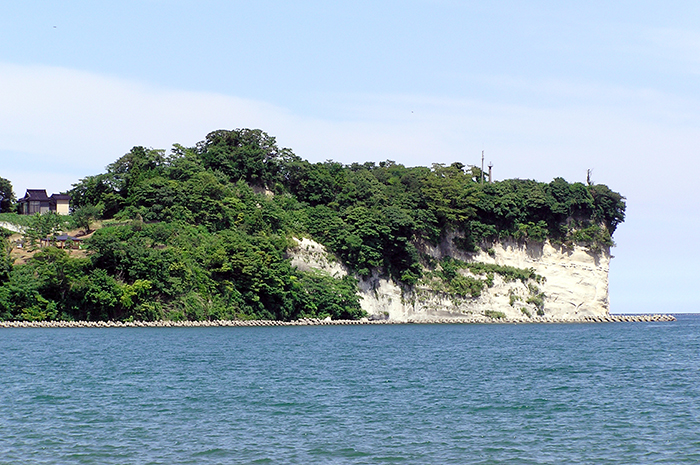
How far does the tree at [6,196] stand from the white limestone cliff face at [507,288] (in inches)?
1431

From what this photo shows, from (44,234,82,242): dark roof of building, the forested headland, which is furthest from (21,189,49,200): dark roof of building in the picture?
(44,234,82,242): dark roof of building

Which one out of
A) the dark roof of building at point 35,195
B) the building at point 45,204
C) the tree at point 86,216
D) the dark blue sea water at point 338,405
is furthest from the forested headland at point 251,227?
the dark blue sea water at point 338,405

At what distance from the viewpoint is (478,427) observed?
925 inches

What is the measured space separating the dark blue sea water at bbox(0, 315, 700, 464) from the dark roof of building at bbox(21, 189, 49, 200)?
44.0 metres

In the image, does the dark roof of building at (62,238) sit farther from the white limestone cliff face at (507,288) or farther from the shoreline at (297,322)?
the white limestone cliff face at (507,288)

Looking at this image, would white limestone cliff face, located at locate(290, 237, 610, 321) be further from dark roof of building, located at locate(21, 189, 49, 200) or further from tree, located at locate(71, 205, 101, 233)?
dark roof of building, located at locate(21, 189, 49, 200)

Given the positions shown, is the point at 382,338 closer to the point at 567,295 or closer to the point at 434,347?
the point at 434,347

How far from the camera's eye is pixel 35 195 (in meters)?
90.6

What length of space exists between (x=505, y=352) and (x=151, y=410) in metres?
28.7

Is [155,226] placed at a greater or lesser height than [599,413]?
greater

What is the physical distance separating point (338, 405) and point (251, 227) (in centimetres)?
5769

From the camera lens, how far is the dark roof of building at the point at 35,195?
90.0 m

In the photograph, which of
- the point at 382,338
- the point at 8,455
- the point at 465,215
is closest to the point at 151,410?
the point at 8,455

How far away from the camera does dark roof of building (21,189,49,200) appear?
90000 mm
